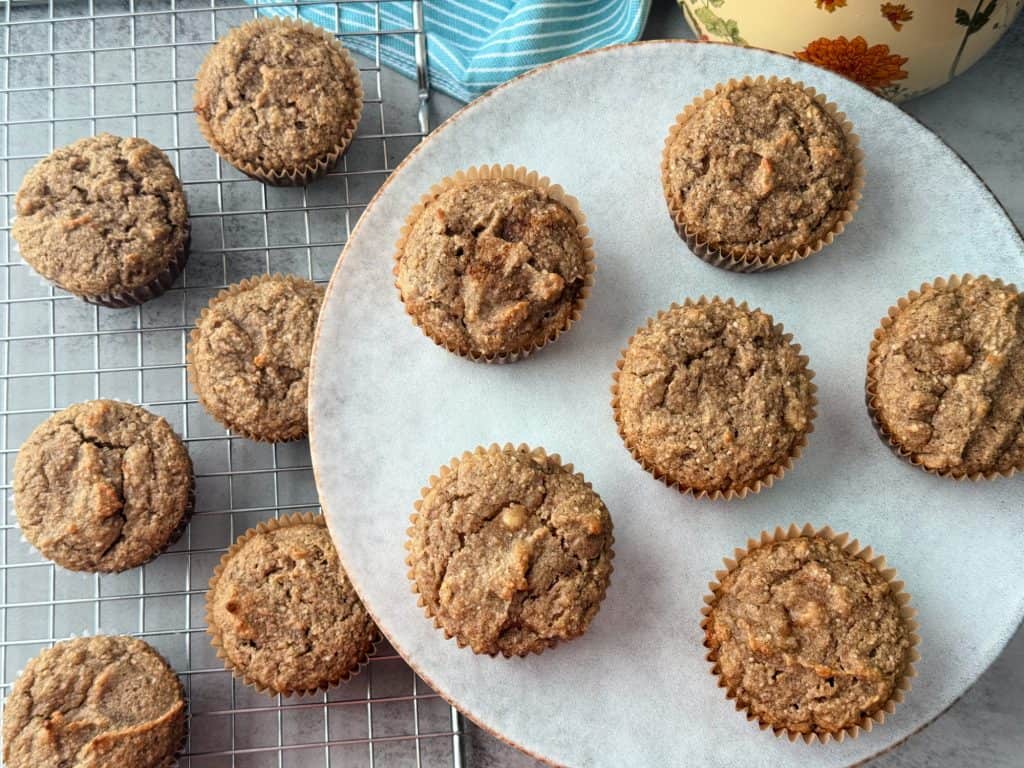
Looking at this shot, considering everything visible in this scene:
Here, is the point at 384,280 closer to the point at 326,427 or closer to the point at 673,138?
the point at 326,427

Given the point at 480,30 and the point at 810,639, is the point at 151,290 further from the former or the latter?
the point at 810,639

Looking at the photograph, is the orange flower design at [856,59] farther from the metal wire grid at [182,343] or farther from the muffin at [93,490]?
the muffin at [93,490]

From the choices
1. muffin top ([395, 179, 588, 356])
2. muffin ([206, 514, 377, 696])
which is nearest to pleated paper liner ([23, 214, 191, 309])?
muffin ([206, 514, 377, 696])

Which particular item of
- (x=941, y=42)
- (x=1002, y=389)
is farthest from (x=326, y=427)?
(x=941, y=42)

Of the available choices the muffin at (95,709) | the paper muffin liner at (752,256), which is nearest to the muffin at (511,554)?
the paper muffin liner at (752,256)

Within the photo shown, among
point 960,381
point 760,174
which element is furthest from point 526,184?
point 960,381
